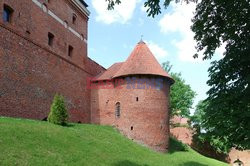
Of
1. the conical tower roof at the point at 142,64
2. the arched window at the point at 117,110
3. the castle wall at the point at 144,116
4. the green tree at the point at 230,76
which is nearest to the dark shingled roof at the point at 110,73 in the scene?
the conical tower roof at the point at 142,64

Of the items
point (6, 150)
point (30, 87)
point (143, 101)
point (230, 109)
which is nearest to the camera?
point (230, 109)

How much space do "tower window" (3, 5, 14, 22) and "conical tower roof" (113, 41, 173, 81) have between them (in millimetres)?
9415

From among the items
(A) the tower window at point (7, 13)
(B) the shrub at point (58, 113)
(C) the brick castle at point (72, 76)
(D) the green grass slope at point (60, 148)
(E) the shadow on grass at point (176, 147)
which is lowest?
(E) the shadow on grass at point (176, 147)

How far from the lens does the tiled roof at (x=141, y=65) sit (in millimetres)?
24161

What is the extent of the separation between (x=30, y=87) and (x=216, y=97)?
13461 millimetres

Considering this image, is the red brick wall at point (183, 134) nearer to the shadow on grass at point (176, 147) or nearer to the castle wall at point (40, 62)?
the shadow on grass at point (176, 147)

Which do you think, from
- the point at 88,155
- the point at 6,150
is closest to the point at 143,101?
the point at 88,155

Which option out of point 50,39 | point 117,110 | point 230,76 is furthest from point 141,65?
point 230,76

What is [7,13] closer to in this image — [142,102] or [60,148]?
[60,148]

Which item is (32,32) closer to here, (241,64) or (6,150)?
(6,150)

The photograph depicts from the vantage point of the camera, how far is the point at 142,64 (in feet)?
80.9

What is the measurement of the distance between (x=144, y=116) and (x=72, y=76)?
6.31m

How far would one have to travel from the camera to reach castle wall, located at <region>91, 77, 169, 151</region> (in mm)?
23688

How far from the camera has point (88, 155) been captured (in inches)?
573
